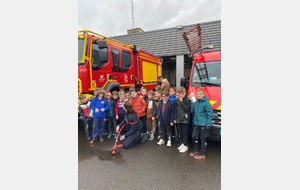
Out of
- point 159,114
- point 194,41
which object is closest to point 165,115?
point 159,114

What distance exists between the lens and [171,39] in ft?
45.8

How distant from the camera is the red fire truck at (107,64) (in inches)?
181

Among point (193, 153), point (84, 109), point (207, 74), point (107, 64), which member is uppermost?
point (107, 64)

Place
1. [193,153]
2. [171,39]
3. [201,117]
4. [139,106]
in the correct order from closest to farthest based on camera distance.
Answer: [201,117] → [193,153] → [139,106] → [171,39]

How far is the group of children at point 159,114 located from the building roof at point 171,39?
10.0m

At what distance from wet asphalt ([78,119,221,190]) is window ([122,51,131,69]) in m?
3.41

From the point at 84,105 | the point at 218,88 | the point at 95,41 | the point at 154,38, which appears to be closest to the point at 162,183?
the point at 218,88

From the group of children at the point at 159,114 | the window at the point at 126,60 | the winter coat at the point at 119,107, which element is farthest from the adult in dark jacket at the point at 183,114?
the window at the point at 126,60

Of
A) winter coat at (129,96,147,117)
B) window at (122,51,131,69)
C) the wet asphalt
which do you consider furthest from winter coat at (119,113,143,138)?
window at (122,51,131,69)

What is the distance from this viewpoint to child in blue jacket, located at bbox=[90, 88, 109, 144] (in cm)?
436

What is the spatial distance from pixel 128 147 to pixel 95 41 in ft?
11.2

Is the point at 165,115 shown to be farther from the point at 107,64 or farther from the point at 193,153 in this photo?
the point at 107,64

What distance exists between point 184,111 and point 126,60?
375 cm

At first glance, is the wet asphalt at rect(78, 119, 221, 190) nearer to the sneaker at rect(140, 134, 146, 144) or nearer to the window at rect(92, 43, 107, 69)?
the sneaker at rect(140, 134, 146, 144)
